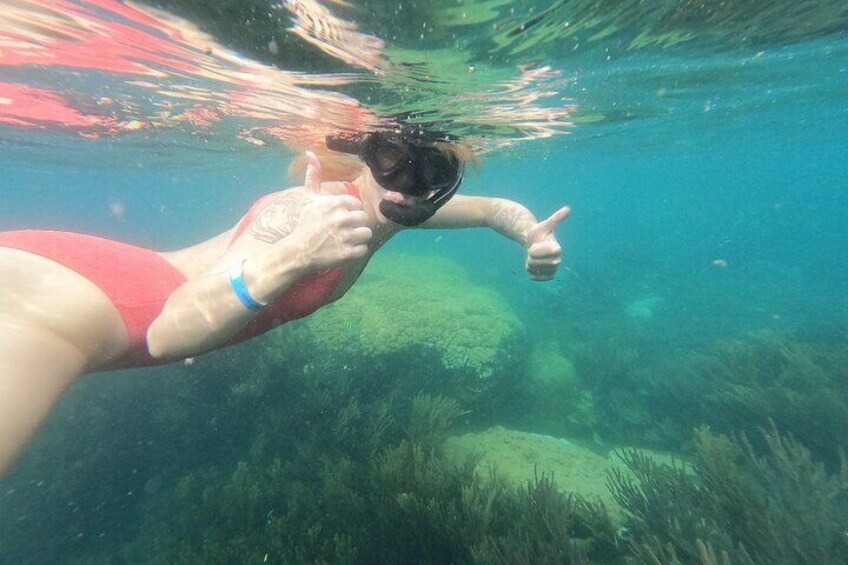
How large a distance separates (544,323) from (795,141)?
104ft

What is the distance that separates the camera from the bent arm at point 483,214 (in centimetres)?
440

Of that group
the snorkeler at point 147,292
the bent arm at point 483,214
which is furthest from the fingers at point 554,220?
the snorkeler at point 147,292

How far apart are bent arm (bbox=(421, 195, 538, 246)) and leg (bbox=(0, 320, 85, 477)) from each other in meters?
3.20

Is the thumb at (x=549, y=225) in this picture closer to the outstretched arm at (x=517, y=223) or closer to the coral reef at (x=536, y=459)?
the outstretched arm at (x=517, y=223)

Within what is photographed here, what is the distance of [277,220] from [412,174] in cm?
115

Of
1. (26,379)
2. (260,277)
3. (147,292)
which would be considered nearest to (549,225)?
(260,277)

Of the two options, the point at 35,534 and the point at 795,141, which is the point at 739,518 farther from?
the point at 795,141

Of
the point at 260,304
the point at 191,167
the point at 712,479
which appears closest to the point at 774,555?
the point at 712,479

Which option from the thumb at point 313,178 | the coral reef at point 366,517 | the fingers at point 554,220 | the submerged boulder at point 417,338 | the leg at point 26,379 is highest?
the thumb at point 313,178

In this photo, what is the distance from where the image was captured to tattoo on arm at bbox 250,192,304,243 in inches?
117

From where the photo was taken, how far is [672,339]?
1698cm

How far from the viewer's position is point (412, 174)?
3523 mm

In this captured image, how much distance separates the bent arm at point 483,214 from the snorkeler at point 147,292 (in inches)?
49.5

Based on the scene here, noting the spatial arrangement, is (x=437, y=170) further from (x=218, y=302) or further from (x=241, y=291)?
(x=218, y=302)
